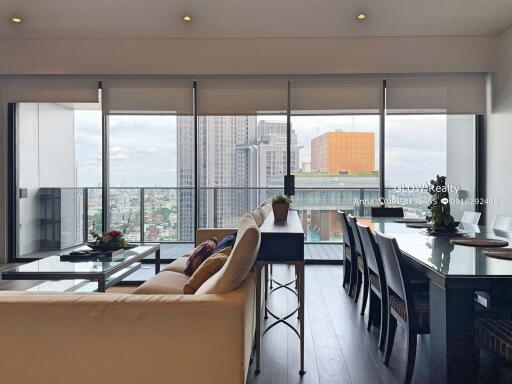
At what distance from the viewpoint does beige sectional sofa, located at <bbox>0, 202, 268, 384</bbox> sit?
5.27 ft

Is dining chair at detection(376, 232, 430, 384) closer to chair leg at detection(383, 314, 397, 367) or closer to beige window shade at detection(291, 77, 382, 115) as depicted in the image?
chair leg at detection(383, 314, 397, 367)

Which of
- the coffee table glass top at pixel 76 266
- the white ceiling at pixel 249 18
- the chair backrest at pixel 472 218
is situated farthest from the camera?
the white ceiling at pixel 249 18

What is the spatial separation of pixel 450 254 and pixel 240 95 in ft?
12.2

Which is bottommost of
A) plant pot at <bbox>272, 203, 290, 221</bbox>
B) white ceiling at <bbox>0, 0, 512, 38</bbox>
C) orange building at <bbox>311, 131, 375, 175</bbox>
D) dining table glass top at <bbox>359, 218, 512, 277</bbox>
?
dining table glass top at <bbox>359, 218, 512, 277</bbox>

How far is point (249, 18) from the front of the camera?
455 centimetres

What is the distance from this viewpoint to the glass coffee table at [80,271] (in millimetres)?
2873

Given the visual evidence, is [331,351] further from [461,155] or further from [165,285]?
[461,155]

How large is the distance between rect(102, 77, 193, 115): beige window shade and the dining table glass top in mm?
3371

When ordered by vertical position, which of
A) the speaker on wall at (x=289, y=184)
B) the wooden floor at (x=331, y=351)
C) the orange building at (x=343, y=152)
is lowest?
the wooden floor at (x=331, y=351)

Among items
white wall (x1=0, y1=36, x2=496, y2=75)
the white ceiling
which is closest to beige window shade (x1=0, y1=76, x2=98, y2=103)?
white wall (x1=0, y1=36, x2=496, y2=75)

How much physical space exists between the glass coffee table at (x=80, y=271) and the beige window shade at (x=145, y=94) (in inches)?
90.1

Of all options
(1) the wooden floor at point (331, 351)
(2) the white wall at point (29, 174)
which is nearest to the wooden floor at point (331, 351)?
(1) the wooden floor at point (331, 351)

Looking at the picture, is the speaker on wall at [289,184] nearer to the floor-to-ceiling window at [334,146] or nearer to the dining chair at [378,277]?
the floor-to-ceiling window at [334,146]

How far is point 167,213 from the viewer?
577cm
